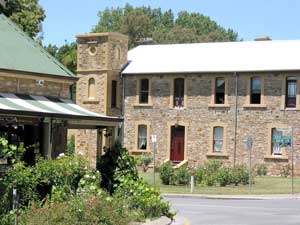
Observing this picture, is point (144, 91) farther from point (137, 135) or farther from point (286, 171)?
point (286, 171)

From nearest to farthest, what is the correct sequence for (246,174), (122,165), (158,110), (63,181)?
(63,181) → (122,165) → (246,174) → (158,110)

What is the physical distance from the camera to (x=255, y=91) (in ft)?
148

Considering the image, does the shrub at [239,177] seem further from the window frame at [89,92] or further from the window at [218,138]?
the window frame at [89,92]

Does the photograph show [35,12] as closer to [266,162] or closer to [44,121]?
[266,162]

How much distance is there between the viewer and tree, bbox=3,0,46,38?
43566 mm

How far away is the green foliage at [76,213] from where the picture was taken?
15.8 metres

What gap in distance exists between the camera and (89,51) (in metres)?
49.5

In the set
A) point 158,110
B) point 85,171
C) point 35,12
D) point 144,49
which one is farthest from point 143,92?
point 85,171

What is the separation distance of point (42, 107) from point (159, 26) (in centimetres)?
9092

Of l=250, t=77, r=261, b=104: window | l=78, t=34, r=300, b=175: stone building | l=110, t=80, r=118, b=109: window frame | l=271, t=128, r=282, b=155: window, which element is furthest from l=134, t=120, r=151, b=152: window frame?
l=271, t=128, r=282, b=155: window

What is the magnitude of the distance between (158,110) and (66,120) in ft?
91.0

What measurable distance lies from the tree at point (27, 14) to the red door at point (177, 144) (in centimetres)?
1084

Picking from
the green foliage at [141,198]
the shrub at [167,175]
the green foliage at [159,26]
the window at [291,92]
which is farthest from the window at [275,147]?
the green foliage at [159,26]

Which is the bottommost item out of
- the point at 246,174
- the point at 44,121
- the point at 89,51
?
the point at 246,174
